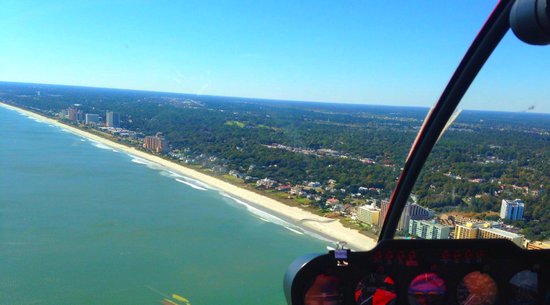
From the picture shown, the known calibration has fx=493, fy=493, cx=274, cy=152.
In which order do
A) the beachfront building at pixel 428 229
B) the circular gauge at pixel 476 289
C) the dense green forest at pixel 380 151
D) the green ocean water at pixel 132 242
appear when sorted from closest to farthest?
the circular gauge at pixel 476 289 < the beachfront building at pixel 428 229 < the dense green forest at pixel 380 151 < the green ocean water at pixel 132 242

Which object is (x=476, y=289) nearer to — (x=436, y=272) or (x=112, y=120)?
(x=436, y=272)

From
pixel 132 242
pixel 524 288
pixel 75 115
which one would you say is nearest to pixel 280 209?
pixel 132 242

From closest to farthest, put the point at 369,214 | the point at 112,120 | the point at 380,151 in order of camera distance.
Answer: the point at 369,214 → the point at 380,151 → the point at 112,120

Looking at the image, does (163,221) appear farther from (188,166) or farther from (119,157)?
(119,157)

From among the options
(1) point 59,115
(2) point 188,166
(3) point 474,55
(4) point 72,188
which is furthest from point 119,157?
(3) point 474,55

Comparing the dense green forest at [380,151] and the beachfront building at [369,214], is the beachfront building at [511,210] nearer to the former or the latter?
the dense green forest at [380,151]

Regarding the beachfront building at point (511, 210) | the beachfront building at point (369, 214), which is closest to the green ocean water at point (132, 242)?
the beachfront building at point (369, 214)
